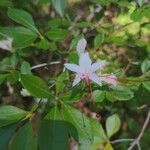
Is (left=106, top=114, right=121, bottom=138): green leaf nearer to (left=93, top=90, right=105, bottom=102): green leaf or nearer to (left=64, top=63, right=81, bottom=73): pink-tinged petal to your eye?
(left=93, top=90, right=105, bottom=102): green leaf

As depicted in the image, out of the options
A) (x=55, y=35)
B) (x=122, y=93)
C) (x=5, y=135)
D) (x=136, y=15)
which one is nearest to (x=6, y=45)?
(x=55, y=35)

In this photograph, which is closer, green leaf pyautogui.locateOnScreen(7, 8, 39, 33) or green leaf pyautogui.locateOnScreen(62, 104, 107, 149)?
green leaf pyautogui.locateOnScreen(62, 104, 107, 149)

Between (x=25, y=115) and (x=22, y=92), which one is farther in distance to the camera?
(x=22, y=92)

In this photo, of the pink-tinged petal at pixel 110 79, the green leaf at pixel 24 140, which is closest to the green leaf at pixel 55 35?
the pink-tinged petal at pixel 110 79

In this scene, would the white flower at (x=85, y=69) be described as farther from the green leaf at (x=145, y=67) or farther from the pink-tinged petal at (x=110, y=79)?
the green leaf at (x=145, y=67)

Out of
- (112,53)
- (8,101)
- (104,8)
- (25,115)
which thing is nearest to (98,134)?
(25,115)

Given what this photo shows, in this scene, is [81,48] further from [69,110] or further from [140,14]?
[140,14]

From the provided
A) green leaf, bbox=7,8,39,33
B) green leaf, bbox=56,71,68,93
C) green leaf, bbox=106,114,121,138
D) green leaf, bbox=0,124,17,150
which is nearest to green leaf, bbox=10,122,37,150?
green leaf, bbox=0,124,17,150
